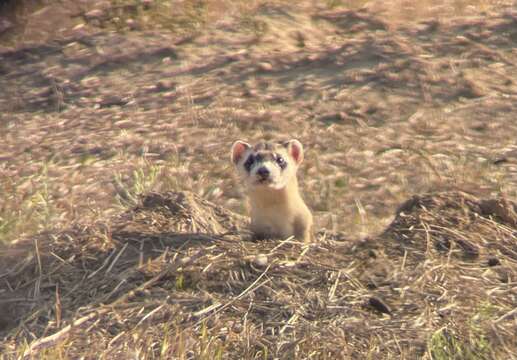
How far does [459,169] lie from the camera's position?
9.39 metres

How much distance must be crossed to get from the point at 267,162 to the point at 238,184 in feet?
7.93

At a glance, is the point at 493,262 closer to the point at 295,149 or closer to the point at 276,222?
the point at 276,222

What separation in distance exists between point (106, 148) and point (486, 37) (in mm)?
4321

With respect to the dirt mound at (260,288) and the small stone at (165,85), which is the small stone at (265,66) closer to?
the small stone at (165,85)

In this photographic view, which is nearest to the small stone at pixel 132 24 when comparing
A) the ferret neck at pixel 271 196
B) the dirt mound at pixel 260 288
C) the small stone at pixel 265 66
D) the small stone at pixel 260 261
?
the small stone at pixel 265 66

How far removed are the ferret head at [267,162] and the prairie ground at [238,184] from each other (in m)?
0.40

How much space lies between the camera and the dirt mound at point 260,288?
5.92m

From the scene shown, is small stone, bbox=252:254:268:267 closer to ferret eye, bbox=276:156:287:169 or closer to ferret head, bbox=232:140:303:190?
ferret head, bbox=232:140:303:190

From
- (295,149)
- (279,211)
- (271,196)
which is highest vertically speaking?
(295,149)

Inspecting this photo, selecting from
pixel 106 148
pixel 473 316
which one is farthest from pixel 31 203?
pixel 473 316

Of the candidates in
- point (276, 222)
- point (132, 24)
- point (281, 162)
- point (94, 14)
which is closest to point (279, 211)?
point (276, 222)

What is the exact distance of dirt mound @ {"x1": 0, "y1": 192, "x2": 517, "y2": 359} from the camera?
592cm

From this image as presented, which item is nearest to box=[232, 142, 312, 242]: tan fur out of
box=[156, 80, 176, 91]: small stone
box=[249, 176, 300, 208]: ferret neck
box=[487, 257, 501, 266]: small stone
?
box=[249, 176, 300, 208]: ferret neck

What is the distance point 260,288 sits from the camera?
6.49m
